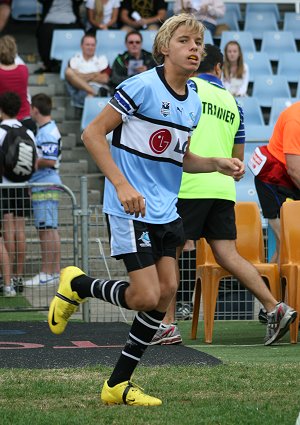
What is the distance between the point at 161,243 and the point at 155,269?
0.17m

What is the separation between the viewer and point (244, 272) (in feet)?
25.8

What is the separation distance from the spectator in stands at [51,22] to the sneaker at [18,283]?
5.59 metres

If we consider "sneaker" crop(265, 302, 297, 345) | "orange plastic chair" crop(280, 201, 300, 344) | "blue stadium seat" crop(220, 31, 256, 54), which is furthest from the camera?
"blue stadium seat" crop(220, 31, 256, 54)

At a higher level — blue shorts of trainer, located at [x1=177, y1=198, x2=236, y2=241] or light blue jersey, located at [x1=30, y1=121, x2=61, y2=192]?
light blue jersey, located at [x1=30, y1=121, x2=61, y2=192]

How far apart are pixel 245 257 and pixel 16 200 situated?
94.6 inches

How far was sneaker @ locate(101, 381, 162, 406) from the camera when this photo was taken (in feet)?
17.6

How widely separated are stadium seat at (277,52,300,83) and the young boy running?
9672 millimetres

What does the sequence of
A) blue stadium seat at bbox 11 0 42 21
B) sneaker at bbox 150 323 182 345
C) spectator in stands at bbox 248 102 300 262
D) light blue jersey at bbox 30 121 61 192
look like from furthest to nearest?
blue stadium seat at bbox 11 0 42 21 → light blue jersey at bbox 30 121 61 192 → spectator in stands at bbox 248 102 300 262 → sneaker at bbox 150 323 182 345

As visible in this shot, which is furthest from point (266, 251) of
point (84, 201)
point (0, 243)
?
point (0, 243)

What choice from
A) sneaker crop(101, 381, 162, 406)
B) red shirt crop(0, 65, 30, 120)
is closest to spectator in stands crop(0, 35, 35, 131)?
red shirt crop(0, 65, 30, 120)

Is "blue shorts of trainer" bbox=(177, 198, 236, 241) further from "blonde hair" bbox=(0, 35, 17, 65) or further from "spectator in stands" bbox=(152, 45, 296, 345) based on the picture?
"blonde hair" bbox=(0, 35, 17, 65)

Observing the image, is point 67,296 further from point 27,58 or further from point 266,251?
point 27,58

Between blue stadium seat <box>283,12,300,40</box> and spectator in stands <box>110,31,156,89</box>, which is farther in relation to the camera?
blue stadium seat <box>283,12,300,40</box>

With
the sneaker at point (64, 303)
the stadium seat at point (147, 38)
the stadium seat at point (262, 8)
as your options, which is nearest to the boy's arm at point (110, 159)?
the sneaker at point (64, 303)
